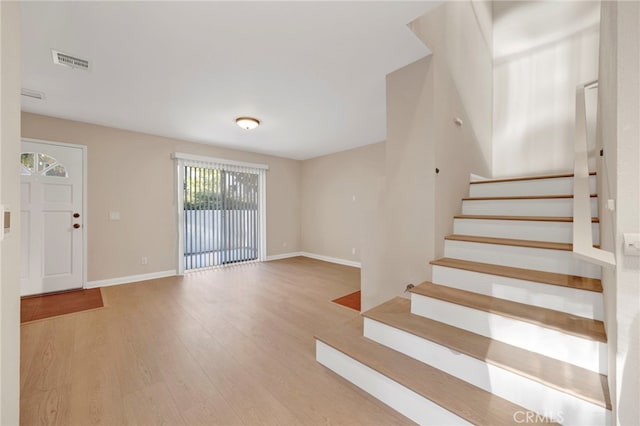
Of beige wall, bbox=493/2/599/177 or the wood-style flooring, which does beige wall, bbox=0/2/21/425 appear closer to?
the wood-style flooring

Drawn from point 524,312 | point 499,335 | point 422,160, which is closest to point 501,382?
point 499,335

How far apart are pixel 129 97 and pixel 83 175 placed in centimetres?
169

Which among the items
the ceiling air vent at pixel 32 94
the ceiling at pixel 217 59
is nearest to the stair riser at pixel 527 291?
the ceiling at pixel 217 59

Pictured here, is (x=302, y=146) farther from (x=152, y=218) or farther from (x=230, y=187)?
(x=152, y=218)

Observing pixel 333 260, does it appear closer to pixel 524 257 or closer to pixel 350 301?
pixel 350 301

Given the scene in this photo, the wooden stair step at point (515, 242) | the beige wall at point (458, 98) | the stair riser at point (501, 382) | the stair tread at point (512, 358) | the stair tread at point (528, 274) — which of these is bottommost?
the stair riser at point (501, 382)

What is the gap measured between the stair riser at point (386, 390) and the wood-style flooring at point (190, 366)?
0.17 feet

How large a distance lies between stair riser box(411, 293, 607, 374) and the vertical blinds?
4343 millimetres

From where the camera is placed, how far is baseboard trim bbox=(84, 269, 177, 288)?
12.6 ft

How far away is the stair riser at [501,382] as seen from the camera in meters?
1.12

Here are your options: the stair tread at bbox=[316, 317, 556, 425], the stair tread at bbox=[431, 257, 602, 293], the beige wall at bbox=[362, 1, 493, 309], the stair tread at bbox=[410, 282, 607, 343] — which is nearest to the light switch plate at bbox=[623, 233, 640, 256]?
the stair tread at bbox=[410, 282, 607, 343]

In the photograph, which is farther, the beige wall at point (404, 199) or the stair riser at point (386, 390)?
the beige wall at point (404, 199)

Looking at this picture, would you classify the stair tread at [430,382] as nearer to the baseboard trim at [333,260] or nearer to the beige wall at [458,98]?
the beige wall at [458,98]

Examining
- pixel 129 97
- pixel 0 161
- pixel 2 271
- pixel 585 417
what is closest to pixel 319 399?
pixel 585 417
